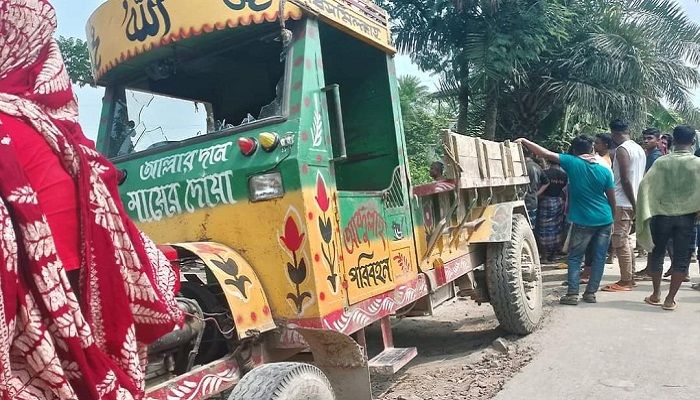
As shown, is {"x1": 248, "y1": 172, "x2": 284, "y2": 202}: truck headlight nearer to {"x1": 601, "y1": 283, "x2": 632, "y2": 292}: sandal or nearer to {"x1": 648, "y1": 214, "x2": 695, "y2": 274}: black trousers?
{"x1": 648, "y1": 214, "x2": 695, "y2": 274}: black trousers

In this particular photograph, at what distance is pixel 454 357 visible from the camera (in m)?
4.96

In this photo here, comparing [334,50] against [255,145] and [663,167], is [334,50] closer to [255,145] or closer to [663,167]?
[255,145]

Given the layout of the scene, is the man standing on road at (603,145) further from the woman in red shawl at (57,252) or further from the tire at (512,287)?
the woman in red shawl at (57,252)

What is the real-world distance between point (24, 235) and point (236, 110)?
2.47 metres

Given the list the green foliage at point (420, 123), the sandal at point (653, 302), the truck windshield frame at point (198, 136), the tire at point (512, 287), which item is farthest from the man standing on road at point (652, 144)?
the green foliage at point (420, 123)

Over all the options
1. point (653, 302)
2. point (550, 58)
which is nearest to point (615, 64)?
point (550, 58)

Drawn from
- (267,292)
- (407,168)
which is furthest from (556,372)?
(267,292)

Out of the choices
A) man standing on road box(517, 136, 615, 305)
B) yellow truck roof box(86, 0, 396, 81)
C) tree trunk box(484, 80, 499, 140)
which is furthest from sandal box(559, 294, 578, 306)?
tree trunk box(484, 80, 499, 140)

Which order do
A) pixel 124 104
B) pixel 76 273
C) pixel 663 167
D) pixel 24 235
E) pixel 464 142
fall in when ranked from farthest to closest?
1. pixel 663 167
2. pixel 464 142
3. pixel 124 104
4. pixel 76 273
5. pixel 24 235

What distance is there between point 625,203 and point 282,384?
5.65 m

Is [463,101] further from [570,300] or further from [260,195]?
[260,195]

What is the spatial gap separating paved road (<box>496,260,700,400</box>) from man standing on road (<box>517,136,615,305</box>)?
25 cm

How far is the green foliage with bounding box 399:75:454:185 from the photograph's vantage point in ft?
62.1

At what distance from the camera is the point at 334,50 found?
412cm
